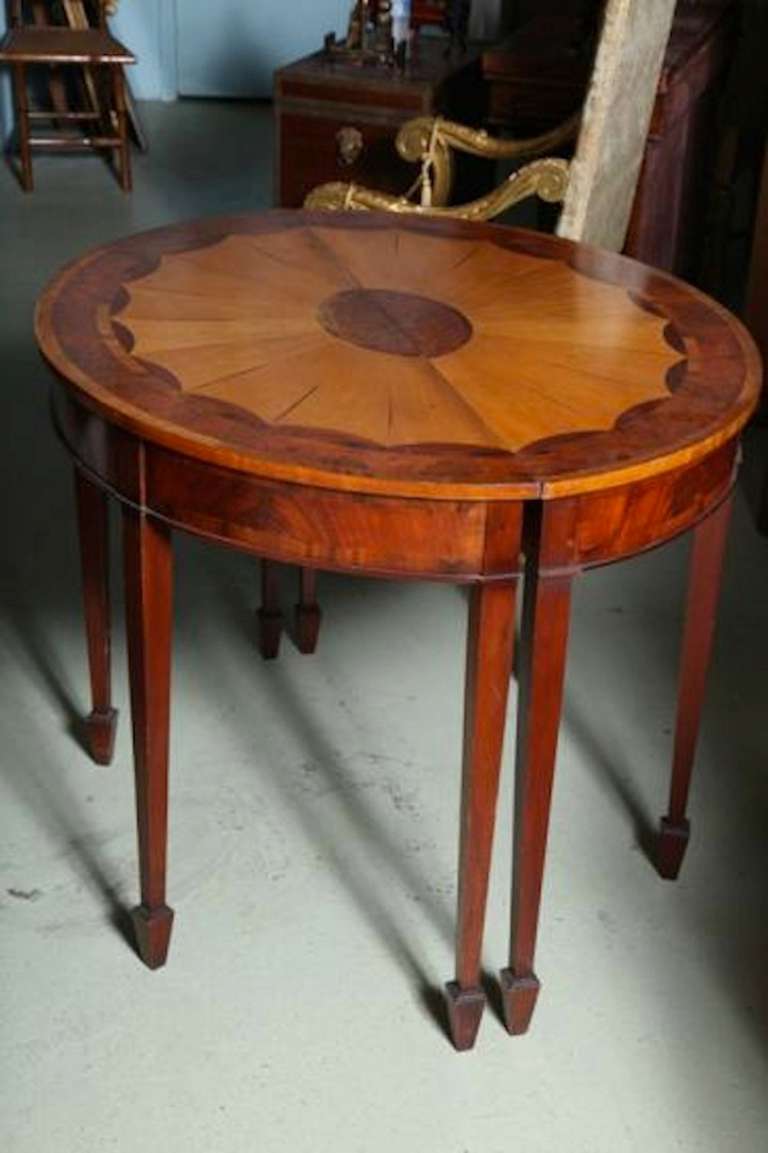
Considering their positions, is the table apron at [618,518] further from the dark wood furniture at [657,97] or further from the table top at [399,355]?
Answer: the dark wood furniture at [657,97]

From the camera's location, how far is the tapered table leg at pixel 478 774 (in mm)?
1577

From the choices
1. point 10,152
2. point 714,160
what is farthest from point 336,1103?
point 10,152

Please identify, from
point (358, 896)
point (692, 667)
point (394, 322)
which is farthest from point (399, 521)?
point (358, 896)

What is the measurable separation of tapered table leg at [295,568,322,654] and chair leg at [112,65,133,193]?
9.88 ft

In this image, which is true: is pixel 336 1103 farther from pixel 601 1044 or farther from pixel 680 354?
pixel 680 354

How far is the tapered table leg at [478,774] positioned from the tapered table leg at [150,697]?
354mm

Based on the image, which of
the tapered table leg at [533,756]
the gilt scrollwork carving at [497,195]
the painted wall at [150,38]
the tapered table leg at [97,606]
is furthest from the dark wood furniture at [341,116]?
→ the painted wall at [150,38]

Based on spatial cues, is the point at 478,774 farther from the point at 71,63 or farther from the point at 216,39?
the point at 216,39

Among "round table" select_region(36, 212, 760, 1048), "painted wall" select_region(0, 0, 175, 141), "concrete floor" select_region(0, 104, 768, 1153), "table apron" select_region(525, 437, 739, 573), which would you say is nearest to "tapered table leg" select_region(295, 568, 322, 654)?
"concrete floor" select_region(0, 104, 768, 1153)

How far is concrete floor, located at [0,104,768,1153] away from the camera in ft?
5.75

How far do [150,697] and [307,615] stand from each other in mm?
849

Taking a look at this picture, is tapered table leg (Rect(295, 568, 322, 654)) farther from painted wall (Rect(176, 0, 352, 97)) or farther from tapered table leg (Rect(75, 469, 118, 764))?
painted wall (Rect(176, 0, 352, 97))

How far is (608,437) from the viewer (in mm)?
1565

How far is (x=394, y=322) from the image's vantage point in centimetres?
186
